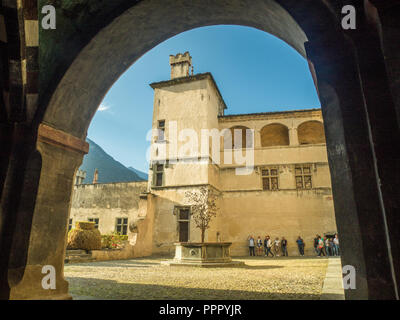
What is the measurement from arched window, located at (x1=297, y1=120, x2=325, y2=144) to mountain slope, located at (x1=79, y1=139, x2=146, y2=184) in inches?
2576

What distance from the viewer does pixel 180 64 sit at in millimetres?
22453

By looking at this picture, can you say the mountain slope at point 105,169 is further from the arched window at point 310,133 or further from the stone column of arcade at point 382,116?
the stone column of arcade at point 382,116

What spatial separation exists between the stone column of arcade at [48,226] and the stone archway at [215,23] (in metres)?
0.01

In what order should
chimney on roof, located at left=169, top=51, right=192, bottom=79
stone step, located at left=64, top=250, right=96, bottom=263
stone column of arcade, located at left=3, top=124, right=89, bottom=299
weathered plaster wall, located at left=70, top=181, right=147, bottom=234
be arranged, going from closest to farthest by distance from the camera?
stone column of arcade, located at left=3, top=124, right=89, bottom=299 < stone step, located at left=64, top=250, right=96, bottom=263 < chimney on roof, located at left=169, top=51, right=192, bottom=79 < weathered plaster wall, located at left=70, top=181, right=147, bottom=234

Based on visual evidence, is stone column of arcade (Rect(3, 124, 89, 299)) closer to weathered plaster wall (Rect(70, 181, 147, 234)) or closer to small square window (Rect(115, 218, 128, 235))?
weathered plaster wall (Rect(70, 181, 147, 234))

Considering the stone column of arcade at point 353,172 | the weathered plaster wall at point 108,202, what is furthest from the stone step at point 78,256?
the stone column of arcade at point 353,172

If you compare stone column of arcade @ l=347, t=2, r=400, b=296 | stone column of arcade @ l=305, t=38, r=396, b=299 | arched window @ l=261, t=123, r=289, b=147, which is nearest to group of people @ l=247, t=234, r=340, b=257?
arched window @ l=261, t=123, r=289, b=147

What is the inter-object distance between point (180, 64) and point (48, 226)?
21.2 m

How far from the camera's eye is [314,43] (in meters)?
2.45

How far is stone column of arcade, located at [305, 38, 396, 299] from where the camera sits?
1950 mm

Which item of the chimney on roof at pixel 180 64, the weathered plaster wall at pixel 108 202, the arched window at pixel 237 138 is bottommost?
the weathered plaster wall at pixel 108 202

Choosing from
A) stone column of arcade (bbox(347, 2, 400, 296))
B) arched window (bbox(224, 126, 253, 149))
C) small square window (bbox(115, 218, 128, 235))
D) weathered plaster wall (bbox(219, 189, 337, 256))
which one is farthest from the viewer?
small square window (bbox(115, 218, 128, 235))

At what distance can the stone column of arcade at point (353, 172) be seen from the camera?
1950mm

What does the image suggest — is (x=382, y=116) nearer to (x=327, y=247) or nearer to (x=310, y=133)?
(x=327, y=247)
